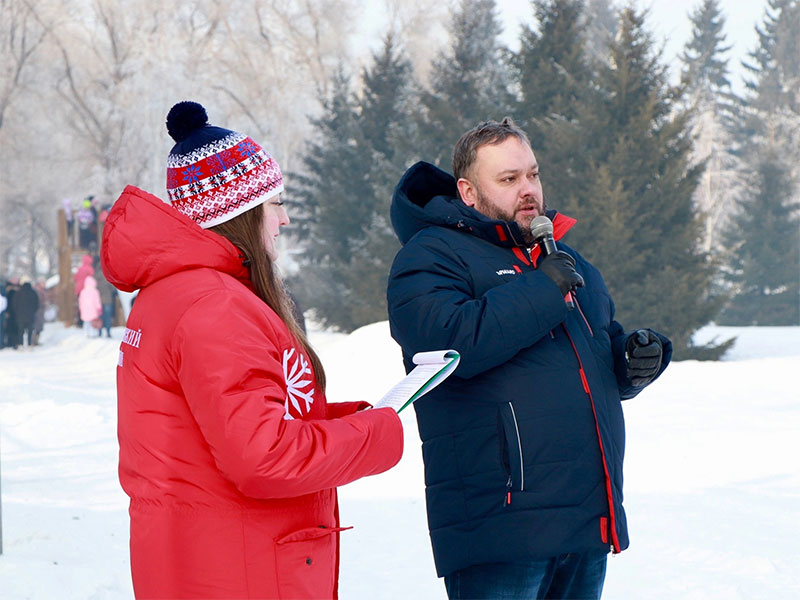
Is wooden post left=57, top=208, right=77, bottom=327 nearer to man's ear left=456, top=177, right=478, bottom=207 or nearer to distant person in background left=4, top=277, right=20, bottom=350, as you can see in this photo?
distant person in background left=4, top=277, right=20, bottom=350

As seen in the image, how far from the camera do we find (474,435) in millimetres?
2484

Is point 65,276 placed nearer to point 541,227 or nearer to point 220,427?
point 541,227

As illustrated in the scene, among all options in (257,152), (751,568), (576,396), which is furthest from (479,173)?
(751,568)

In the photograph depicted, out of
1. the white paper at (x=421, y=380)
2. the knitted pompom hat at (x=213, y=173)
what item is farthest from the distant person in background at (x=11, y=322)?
the white paper at (x=421, y=380)

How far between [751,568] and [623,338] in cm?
261

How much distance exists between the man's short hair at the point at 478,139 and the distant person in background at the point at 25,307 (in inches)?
840

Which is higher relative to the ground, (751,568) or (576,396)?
(576,396)

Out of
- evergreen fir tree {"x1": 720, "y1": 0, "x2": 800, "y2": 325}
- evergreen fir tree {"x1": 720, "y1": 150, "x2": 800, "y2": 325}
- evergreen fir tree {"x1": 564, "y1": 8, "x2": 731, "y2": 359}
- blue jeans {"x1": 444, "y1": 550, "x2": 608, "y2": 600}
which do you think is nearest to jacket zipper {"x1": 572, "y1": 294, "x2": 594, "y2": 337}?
blue jeans {"x1": 444, "y1": 550, "x2": 608, "y2": 600}

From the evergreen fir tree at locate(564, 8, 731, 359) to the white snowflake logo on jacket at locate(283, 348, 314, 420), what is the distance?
648 inches

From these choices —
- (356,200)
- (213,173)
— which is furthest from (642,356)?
(356,200)

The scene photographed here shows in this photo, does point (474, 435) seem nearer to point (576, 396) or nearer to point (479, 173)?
point (576, 396)

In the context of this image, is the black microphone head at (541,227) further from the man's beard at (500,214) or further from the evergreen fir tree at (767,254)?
the evergreen fir tree at (767,254)

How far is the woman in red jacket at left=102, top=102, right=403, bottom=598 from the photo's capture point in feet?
5.64

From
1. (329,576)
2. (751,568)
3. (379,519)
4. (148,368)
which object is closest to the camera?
(148,368)
